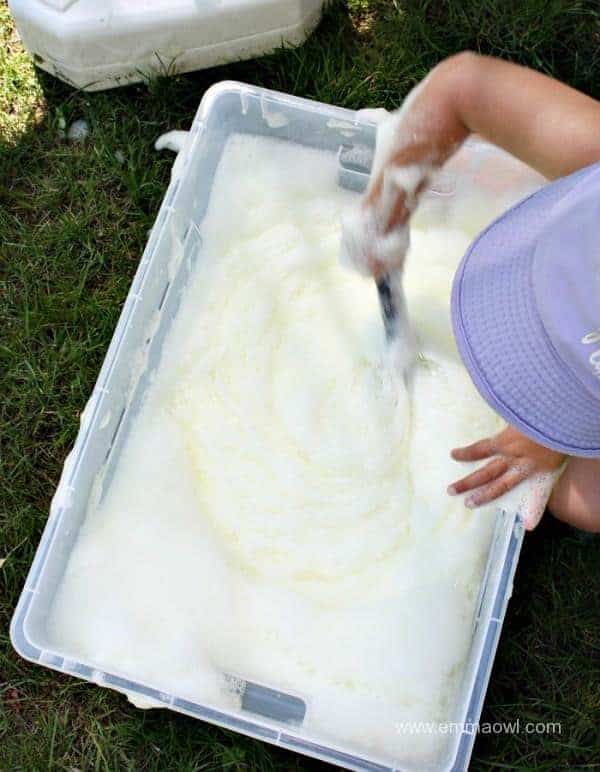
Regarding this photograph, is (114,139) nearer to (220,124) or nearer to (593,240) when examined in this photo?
(220,124)

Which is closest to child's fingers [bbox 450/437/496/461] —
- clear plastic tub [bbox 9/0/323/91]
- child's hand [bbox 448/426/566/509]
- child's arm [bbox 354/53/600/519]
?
child's hand [bbox 448/426/566/509]

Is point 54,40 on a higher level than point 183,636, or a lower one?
higher

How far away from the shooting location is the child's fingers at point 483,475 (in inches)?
41.7

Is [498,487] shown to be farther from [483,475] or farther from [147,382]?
[147,382]

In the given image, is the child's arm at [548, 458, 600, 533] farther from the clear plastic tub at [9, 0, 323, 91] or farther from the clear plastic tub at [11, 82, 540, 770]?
the clear plastic tub at [9, 0, 323, 91]

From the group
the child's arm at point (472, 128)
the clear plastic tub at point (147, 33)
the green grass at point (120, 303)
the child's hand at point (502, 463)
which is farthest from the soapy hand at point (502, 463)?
the clear plastic tub at point (147, 33)

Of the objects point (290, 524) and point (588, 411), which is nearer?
point (588, 411)

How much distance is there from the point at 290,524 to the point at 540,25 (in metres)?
0.79

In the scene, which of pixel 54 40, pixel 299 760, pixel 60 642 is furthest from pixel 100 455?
pixel 54 40

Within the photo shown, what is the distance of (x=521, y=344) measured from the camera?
85 cm

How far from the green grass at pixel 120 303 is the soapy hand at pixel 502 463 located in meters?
A: 0.14

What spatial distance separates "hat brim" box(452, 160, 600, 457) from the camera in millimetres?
840

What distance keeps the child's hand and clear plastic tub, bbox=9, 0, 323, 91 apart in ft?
2.11

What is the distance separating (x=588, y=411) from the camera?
854 millimetres
